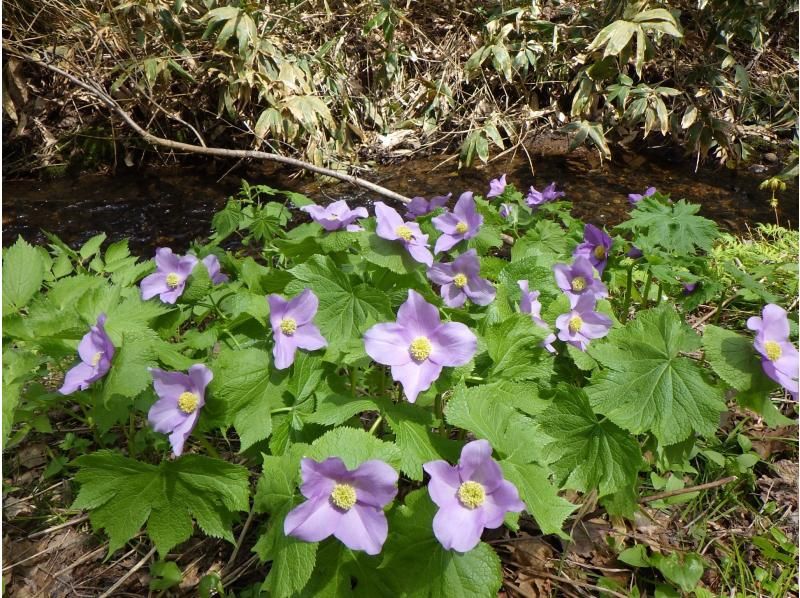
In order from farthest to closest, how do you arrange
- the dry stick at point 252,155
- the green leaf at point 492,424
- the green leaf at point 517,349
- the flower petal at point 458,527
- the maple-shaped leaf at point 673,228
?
the dry stick at point 252,155 < the maple-shaped leaf at point 673,228 < the green leaf at point 517,349 < the green leaf at point 492,424 < the flower petal at point 458,527

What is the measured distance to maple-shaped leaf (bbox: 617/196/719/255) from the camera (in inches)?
67.5

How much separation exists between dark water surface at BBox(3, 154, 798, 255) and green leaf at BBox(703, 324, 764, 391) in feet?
8.86

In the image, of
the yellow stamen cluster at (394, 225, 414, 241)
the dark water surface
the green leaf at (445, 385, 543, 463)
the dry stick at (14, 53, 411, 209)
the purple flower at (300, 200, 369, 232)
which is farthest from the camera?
the dark water surface

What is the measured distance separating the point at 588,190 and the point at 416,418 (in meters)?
3.65

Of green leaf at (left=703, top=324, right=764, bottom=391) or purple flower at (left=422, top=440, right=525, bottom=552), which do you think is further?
green leaf at (left=703, top=324, right=764, bottom=391)

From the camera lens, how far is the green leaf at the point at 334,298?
1.29m

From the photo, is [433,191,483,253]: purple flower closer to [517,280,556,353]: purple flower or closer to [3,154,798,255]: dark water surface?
[517,280,556,353]: purple flower

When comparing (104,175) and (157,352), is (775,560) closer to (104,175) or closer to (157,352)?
(157,352)

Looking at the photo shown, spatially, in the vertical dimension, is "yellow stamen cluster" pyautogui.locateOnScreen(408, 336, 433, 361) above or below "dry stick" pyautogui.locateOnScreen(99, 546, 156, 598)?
above

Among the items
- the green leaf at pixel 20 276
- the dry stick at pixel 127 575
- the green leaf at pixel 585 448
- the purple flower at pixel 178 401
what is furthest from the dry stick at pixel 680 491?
the green leaf at pixel 20 276

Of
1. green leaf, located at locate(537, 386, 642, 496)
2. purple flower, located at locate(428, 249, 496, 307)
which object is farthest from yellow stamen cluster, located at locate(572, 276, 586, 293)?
green leaf, located at locate(537, 386, 642, 496)

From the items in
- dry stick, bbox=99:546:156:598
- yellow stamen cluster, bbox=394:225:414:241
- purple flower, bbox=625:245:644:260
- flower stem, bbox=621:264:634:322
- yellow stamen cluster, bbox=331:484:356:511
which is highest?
yellow stamen cluster, bbox=394:225:414:241

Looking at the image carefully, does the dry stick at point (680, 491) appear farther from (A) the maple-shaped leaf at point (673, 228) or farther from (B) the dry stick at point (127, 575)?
A: (B) the dry stick at point (127, 575)

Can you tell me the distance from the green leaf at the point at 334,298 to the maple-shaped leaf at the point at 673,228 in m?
0.94
